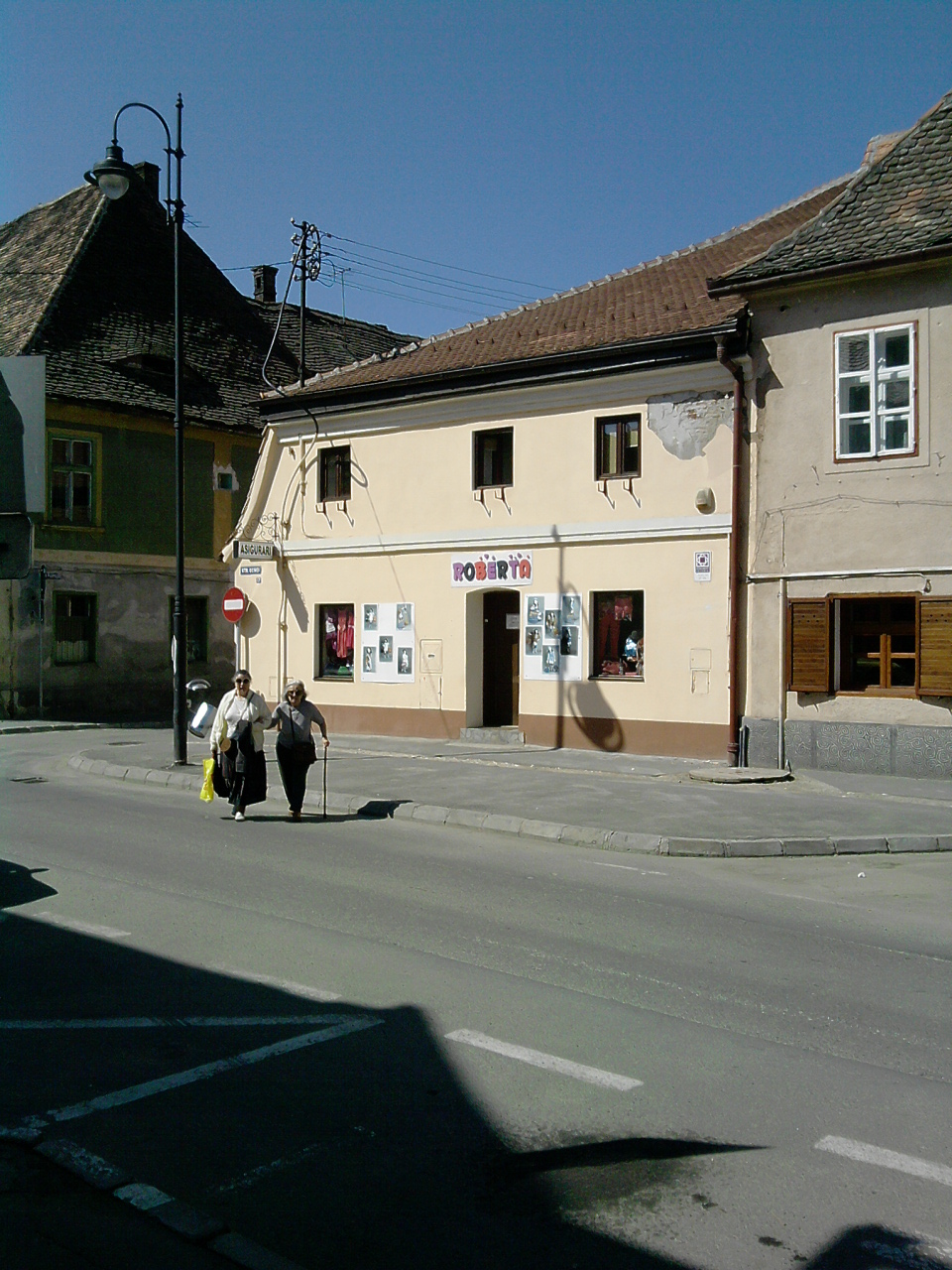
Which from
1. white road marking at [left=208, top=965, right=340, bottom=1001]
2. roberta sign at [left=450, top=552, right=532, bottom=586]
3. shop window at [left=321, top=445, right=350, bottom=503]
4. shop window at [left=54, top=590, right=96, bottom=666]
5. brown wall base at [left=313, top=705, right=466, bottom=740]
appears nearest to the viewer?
white road marking at [left=208, top=965, right=340, bottom=1001]

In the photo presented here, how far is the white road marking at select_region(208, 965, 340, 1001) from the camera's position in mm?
6398

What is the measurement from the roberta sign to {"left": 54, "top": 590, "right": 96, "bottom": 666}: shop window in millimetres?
12169

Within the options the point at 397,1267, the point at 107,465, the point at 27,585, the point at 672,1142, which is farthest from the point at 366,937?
the point at 107,465

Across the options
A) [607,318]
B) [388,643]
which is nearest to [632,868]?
[388,643]

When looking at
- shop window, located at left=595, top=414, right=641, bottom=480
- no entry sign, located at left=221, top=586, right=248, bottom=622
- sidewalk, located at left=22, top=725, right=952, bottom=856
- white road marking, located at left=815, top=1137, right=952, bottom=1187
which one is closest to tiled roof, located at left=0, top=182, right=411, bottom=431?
no entry sign, located at left=221, top=586, right=248, bottom=622

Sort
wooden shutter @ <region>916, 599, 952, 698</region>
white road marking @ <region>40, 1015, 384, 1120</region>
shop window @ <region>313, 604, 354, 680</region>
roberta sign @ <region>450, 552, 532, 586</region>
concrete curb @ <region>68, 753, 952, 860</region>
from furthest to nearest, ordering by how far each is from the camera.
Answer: shop window @ <region>313, 604, 354, 680</region>, roberta sign @ <region>450, 552, 532, 586</region>, wooden shutter @ <region>916, 599, 952, 698</region>, concrete curb @ <region>68, 753, 952, 860</region>, white road marking @ <region>40, 1015, 384, 1120</region>

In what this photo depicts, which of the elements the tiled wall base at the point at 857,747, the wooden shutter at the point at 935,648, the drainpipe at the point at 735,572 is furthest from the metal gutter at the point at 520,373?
the tiled wall base at the point at 857,747

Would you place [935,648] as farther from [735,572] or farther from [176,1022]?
[176,1022]

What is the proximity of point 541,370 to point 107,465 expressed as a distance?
14443 mm

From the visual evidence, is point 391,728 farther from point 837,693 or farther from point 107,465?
point 107,465

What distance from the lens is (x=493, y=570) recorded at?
68.3 ft

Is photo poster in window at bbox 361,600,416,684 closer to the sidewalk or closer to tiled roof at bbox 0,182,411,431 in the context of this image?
the sidewalk

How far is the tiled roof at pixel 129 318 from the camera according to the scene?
1190 inches

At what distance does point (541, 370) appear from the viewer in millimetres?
19844
